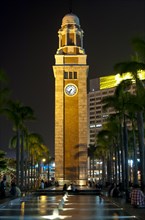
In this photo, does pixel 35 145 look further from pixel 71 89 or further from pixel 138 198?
pixel 138 198

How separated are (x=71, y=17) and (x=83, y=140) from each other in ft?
73.6

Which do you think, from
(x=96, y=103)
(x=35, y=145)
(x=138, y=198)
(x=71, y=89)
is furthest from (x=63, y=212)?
(x=96, y=103)

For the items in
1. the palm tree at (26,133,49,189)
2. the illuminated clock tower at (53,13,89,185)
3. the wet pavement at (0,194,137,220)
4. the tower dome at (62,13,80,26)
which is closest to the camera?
the wet pavement at (0,194,137,220)

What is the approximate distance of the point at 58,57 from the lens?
67688mm

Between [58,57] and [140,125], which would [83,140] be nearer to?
[58,57]

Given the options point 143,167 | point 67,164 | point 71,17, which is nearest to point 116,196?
point 143,167

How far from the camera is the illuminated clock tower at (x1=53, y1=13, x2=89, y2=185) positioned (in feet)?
208

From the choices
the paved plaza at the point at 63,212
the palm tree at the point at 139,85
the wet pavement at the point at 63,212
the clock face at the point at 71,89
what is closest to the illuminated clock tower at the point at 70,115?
the clock face at the point at 71,89

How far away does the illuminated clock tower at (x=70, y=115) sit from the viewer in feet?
208

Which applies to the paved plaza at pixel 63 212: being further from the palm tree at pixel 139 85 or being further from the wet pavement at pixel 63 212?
the palm tree at pixel 139 85

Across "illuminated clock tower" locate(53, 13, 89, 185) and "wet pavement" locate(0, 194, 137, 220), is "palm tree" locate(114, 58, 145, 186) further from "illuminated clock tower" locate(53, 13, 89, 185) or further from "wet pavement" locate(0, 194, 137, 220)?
"illuminated clock tower" locate(53, 13, 89, 185)

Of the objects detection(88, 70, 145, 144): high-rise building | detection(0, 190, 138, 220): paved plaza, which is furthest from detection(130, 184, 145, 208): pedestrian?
detection(88, 70, 145, 144): high-rise building

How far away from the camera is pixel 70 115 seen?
214ft

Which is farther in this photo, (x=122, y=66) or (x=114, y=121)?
(x=114, y=121)
